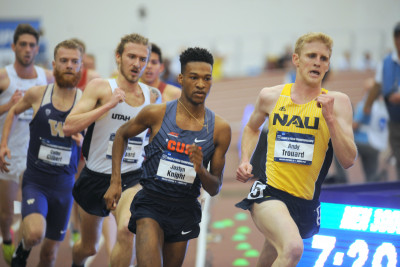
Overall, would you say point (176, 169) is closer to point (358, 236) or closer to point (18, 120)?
point (358, 236)

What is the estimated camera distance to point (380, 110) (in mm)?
10055

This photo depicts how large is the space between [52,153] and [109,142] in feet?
2.34

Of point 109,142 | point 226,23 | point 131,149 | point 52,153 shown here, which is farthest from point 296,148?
point 226,23

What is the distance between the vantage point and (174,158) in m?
4.34

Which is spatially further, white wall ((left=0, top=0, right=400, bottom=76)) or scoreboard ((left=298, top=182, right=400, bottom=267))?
white wall ((left=0, top=0, right=400, bottom=76))

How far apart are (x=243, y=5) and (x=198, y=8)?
2.27 metres

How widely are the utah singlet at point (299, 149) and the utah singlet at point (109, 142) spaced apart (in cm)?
129

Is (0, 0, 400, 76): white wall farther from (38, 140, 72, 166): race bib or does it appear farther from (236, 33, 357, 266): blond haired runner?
(236, 33, 357, 266): blond haired runner

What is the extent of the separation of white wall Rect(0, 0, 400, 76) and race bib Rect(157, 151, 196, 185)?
23580 mm

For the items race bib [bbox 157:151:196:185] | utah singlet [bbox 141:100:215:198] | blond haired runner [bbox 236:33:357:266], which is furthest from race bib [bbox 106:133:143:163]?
blond haired runner [bbox 236:33:357:266]

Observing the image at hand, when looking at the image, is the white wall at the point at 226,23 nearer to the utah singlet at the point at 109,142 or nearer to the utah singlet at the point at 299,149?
the utah singlet at the point at 109,142

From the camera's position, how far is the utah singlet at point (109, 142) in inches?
206

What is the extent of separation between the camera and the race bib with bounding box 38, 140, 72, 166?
5621 mm

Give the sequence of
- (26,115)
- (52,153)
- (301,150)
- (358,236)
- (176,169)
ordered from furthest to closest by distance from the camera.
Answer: (26,115)
(52,153)
(358,236)
(301,150)
(176,169)
